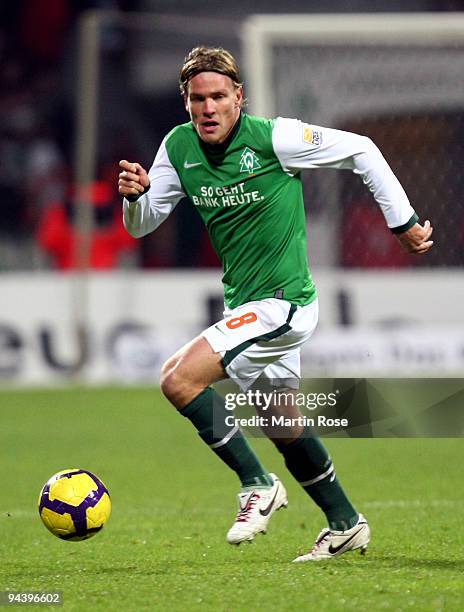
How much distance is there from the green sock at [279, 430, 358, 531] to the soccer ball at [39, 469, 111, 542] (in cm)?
83

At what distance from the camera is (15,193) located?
57.3 ft

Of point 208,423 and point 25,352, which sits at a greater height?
point 208,423

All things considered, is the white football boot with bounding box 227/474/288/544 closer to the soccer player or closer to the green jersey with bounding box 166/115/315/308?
the soccer player

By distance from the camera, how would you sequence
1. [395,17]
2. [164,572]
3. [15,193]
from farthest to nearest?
[15,193] < [395,17] < [164,572]

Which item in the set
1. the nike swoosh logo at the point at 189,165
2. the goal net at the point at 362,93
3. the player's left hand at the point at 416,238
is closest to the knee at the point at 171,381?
the nike swoosh logo at the point at 189,165

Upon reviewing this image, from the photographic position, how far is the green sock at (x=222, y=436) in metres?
5.58

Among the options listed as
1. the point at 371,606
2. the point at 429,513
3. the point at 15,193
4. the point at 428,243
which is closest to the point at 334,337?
the point at 15,193

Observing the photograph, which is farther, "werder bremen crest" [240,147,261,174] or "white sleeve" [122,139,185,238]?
"white sleeve" [122,139,185,238]

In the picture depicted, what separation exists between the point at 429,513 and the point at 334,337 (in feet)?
22.2

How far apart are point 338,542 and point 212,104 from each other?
1.96 meters

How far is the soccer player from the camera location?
5.59 metres

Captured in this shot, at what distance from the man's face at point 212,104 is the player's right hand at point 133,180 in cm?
31

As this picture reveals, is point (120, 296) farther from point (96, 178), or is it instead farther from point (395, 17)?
point (395, 17)

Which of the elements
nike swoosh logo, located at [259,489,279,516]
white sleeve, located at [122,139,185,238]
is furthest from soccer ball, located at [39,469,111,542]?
white sleeve, located at [122,139,185,238]
